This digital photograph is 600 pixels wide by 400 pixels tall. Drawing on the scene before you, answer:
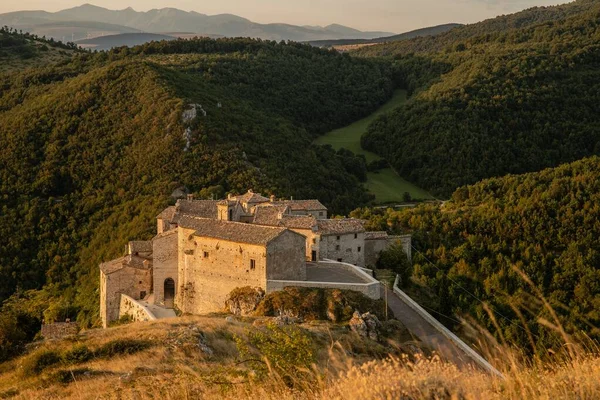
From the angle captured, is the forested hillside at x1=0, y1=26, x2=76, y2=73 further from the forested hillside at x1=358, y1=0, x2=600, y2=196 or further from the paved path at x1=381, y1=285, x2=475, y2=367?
the paved path at x1=381, y1=285, x2=475, y2=367

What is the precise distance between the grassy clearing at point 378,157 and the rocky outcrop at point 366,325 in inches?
2130

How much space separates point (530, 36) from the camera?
147 metres

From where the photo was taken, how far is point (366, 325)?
30.7 m

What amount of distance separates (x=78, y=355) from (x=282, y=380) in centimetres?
1351

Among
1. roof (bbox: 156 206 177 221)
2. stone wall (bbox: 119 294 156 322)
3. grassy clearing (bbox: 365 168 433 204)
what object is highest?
roof (bbox: 156 206 177 221)

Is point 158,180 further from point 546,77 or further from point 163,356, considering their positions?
point 546,77

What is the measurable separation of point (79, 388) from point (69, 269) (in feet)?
136

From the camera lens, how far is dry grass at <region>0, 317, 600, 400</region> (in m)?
7.70

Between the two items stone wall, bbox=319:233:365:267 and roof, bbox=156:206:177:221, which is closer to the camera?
stone wall, bbox=319:233:365:267

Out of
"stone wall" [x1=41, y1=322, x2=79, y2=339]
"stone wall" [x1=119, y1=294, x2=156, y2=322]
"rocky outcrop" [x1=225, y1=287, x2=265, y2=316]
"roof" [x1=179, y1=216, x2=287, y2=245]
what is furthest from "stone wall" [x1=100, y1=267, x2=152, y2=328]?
"rocky outcrop" [x1=225, y1=287, x2=265, y2=316]

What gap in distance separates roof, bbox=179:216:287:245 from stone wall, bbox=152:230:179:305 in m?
1.27

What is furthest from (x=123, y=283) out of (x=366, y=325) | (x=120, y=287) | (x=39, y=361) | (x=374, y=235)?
(x=39, y=361)

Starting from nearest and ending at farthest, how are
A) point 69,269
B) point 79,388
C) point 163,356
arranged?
1. point 79,388
2. point 163,356
3. point 69,269

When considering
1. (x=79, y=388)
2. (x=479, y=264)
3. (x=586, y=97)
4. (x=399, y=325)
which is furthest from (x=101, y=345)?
(x=586, y=97)
